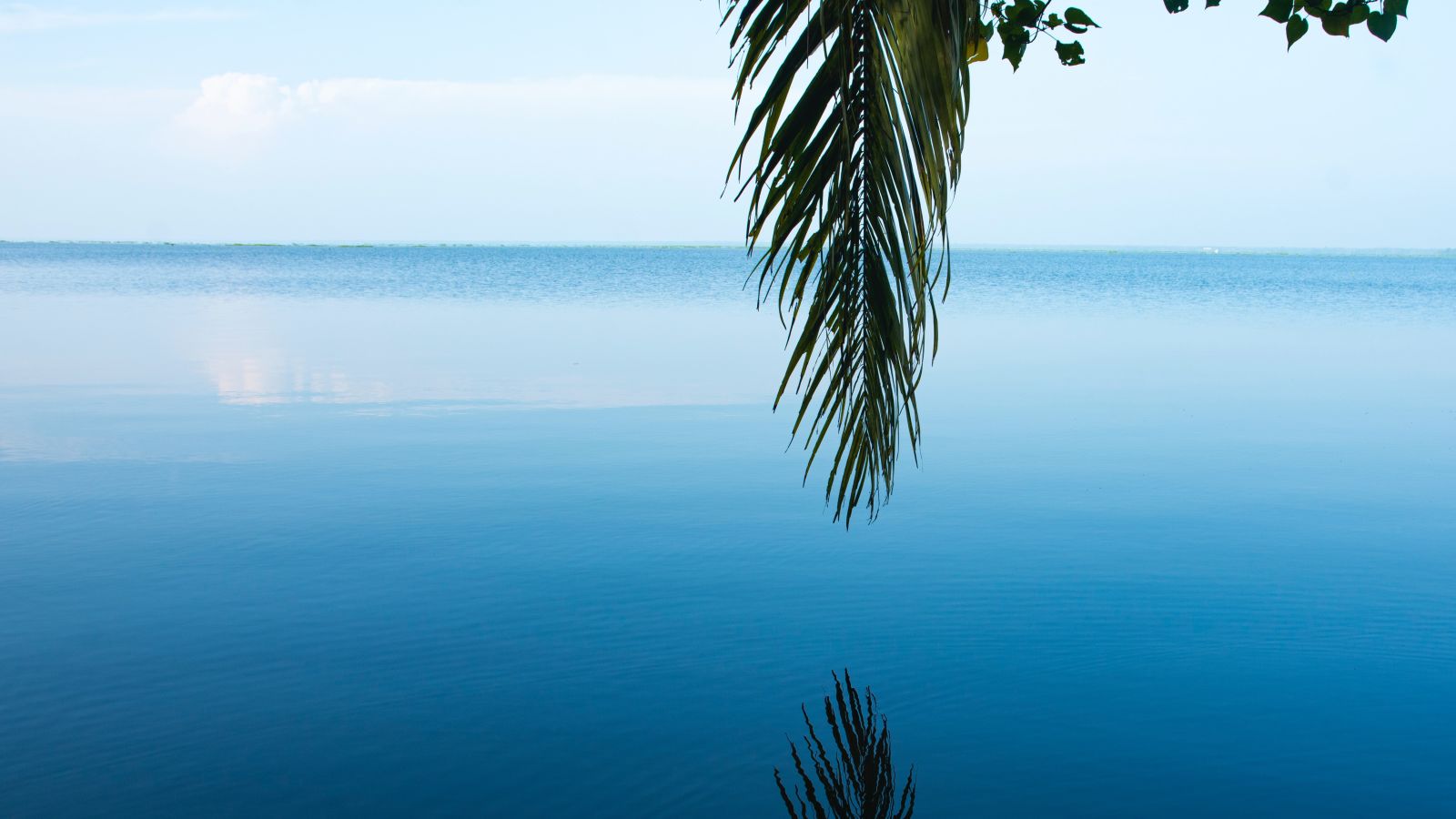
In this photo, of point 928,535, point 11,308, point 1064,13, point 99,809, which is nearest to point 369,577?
point 99,809

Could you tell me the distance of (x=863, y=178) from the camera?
2.47 meters

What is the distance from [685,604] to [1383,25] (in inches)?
157

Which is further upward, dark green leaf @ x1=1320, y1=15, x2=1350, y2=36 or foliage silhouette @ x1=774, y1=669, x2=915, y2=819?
dark green leaf @ x1=1320, y1=15, x2=1350, y2=36

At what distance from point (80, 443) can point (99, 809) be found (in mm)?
7344

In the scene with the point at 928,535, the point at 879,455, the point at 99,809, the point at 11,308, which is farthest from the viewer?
the point at 11,308

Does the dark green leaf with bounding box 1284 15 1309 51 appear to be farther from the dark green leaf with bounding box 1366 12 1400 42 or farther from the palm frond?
the palm frond

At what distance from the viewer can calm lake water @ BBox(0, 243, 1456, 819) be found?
448 cm

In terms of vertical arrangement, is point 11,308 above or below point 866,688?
above

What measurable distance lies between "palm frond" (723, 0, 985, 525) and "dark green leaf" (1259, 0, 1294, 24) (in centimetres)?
173

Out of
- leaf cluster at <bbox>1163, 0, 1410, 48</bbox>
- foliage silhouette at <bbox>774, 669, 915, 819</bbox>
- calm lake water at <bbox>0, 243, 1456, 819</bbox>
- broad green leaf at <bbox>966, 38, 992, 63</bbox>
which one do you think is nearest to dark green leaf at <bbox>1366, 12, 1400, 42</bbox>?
leaf cluster at <bbox>1163, 0, 1410, 48</bbox>

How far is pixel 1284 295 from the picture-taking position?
4862 centimetres

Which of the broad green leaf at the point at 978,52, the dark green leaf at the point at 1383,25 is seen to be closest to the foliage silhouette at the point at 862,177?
the broad green leaf at the point at 978,52

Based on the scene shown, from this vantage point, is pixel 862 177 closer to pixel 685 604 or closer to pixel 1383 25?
pixel 1383 25

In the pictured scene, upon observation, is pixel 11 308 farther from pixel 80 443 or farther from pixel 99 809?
pixel 99 809
